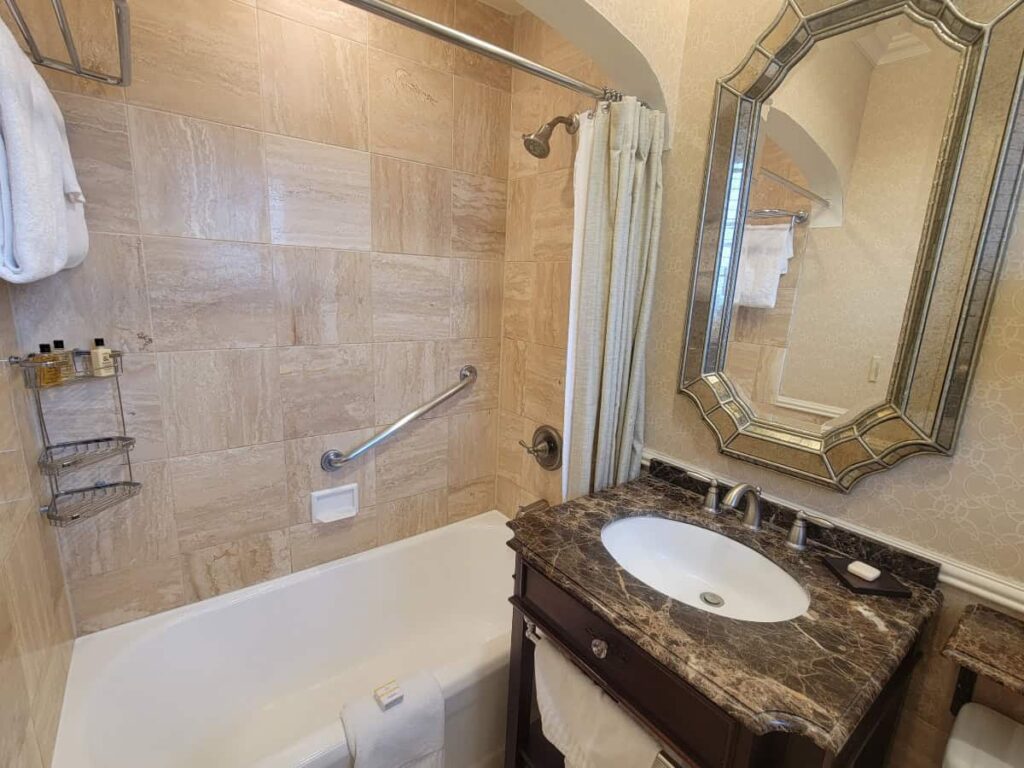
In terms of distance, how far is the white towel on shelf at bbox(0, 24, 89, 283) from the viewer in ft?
2.60

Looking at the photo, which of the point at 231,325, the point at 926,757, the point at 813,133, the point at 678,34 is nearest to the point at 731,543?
the point at 926,757

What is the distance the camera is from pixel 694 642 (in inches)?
31.0

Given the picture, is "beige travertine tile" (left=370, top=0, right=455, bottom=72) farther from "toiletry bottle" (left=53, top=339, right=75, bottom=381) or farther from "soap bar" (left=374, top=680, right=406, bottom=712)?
"soap bar" (left=374, top=680, right=406, bottom=712)

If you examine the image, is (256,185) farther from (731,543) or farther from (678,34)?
(731,543)

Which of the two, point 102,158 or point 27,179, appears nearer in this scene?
point 27,179

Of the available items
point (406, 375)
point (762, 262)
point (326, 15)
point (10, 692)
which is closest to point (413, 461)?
point (406, 375)

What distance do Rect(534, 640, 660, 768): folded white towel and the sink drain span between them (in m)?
0.33

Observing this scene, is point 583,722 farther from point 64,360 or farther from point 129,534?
point 64,360

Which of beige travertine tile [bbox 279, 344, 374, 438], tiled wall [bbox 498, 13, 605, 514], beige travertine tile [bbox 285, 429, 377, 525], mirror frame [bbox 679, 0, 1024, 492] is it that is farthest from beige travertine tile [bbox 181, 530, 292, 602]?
mirror frame [bbox 679, 0, 1024, 492]

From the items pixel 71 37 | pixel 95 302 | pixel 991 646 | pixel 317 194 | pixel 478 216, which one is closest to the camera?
pixel 991 646

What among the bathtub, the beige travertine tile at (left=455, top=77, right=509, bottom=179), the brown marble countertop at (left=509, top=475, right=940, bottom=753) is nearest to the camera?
the brown marble countertop at (left=509, top=475, right=940, bottom=753)

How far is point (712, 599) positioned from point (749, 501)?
26cm

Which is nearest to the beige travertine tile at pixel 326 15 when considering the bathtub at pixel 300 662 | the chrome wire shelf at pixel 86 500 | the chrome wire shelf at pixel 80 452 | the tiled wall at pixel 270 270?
the tiled wall at pixel 270 270

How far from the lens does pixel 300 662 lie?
167 centimetres
